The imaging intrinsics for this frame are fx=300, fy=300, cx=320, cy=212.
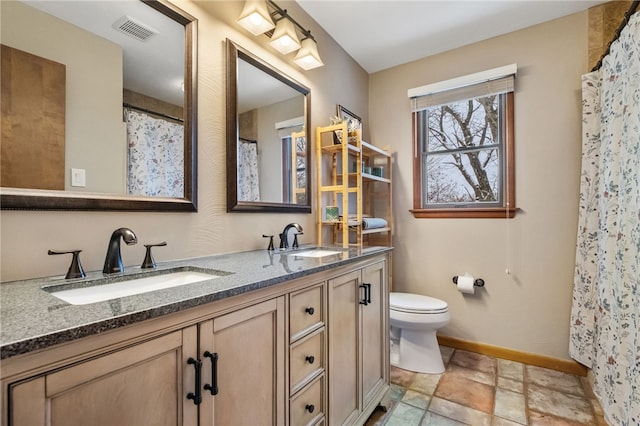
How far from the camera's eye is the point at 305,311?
1119 millimetres

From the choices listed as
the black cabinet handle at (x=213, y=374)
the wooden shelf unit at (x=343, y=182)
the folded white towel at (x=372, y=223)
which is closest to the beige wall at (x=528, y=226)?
the folded white towel at (x=372, y=223)

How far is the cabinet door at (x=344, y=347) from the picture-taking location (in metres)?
1.27

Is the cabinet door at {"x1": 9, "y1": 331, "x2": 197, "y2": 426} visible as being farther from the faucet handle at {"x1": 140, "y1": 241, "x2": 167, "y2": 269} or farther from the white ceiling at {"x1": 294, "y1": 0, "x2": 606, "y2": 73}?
the white ceiling at {"x1": 294, "y1": 0, "x2": 606, "y2": 73}

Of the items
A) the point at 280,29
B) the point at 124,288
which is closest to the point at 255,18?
the point at 280,29

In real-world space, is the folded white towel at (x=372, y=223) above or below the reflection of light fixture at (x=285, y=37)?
below

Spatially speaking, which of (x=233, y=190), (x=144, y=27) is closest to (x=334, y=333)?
(x=233, y=190)

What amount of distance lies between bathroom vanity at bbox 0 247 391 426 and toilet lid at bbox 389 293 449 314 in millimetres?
716

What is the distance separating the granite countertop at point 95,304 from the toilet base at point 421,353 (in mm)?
1375

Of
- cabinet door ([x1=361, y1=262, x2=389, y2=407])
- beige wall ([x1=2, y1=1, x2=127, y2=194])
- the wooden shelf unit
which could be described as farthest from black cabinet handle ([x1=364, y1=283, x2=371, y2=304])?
beige wall ([x1=2, y1=1, x2=127, y2=194])

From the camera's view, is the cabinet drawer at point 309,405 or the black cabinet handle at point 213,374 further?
the cabinet drawer at point 309,405

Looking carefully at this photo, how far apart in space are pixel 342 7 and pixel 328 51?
34cm

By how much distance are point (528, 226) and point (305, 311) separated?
1.94 meters

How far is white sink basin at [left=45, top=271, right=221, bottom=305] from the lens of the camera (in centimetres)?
86

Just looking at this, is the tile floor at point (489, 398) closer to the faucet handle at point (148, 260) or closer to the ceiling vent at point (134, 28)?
the faucet handle at point (148, 260)
